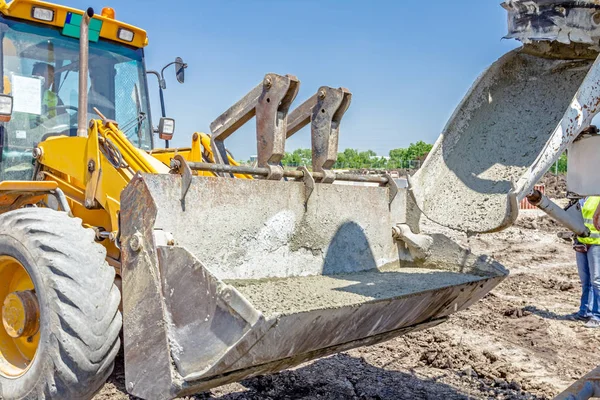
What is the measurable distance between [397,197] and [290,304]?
2011 millimetres

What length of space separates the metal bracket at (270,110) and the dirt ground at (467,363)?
5.88 ft

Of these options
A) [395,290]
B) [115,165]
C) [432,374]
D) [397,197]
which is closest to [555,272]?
[432,374]

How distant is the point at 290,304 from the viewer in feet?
10.1

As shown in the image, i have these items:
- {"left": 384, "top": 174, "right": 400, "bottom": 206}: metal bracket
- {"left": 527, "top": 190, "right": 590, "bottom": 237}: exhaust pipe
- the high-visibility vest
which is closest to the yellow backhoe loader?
{"left": 384, "top": 174, "right": 400, "bottom": 206}: metal bracket

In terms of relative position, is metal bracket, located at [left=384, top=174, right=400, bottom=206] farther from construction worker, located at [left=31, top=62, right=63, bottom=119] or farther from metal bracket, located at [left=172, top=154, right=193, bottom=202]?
construction worker, located at [left=31, top=62, right=63, bottom=119]

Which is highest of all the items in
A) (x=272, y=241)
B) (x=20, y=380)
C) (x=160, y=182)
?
(x=160, y=182)

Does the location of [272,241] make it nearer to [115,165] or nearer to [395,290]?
[395,290]

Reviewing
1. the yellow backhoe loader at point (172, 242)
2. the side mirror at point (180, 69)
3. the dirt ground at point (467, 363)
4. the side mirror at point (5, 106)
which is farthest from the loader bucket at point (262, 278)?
the side mirror at point (180, 69)

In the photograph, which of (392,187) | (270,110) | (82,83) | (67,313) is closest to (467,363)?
(392,187)

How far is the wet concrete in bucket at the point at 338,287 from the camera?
3.13 metres

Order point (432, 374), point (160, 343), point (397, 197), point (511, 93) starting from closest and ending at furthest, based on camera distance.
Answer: point (160, 343), point (511, 93), point (397, 197), point (432, 374)

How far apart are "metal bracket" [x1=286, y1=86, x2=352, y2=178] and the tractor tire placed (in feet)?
5.51

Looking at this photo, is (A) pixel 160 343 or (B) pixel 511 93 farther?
(B) pixel 511 93

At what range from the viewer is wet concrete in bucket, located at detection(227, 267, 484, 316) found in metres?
3.13
